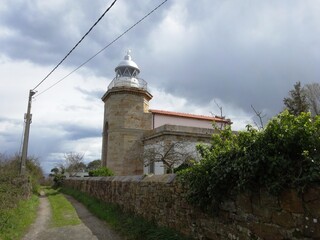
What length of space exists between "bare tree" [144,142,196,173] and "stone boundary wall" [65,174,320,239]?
1259cm

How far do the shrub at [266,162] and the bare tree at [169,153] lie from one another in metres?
16.2

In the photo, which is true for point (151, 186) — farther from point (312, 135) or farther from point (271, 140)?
point (312, 135)

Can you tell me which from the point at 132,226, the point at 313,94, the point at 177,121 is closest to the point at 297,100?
the point at 313,94

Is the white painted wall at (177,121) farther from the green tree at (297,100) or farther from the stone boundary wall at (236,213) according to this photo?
the stone boundary wall at (236,213)

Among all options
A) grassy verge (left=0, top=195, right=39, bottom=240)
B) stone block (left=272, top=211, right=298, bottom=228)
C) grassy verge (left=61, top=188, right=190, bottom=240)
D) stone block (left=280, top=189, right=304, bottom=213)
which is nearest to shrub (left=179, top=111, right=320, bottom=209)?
stone block (left=280, top=189, right=304, bottom=213)

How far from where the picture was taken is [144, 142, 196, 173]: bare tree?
859 inches

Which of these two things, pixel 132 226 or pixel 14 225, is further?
pixel 14 225

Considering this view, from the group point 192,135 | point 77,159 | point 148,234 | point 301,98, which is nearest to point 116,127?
point 192,135

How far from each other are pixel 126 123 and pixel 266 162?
2359 cm

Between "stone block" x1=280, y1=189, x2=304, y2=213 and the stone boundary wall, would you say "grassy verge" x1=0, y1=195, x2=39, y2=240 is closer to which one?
the stone boundary wall

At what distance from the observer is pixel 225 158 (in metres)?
4.92

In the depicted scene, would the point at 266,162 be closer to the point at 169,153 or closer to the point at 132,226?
the point at 132,226

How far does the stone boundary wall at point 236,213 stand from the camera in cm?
358

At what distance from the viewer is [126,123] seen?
2716 cm
